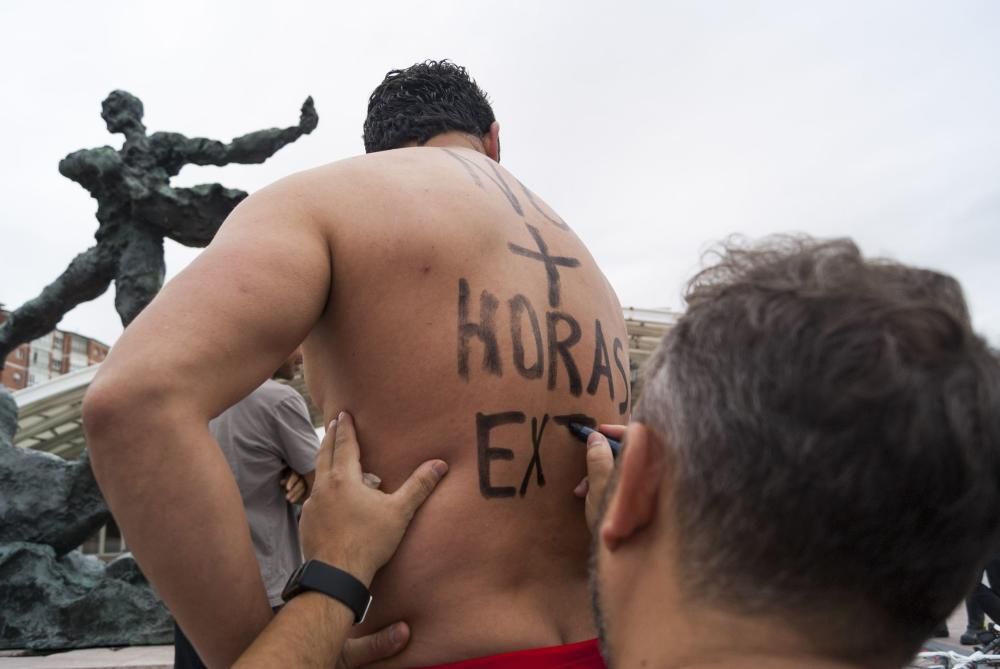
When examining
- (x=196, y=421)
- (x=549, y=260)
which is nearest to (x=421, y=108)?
(x=549, y=260)

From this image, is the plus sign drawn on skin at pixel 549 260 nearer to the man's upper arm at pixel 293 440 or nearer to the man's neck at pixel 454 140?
the man's neck at pixel 454 140

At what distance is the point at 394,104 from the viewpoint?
6.13 ft

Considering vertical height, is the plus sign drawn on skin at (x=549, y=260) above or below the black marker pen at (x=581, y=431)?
above

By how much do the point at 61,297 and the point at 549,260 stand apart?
5.38 metres

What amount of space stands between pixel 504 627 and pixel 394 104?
129cm

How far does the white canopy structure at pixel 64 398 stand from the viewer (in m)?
12.2

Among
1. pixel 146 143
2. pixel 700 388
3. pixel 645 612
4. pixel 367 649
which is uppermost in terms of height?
pixel 146 143

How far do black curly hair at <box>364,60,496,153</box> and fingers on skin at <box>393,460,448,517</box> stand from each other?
2.99ft

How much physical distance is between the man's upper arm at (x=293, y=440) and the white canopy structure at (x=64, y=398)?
8.30 meters

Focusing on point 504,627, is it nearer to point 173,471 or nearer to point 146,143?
point 173,471

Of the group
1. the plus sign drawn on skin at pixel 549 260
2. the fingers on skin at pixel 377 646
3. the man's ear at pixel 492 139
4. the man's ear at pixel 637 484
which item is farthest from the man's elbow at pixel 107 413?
the man's ear at pixel 492 139

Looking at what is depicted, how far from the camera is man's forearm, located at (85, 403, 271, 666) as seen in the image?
1.01 m

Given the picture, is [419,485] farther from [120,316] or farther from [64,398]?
[64,398]

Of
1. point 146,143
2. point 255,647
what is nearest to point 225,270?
point 255,647
